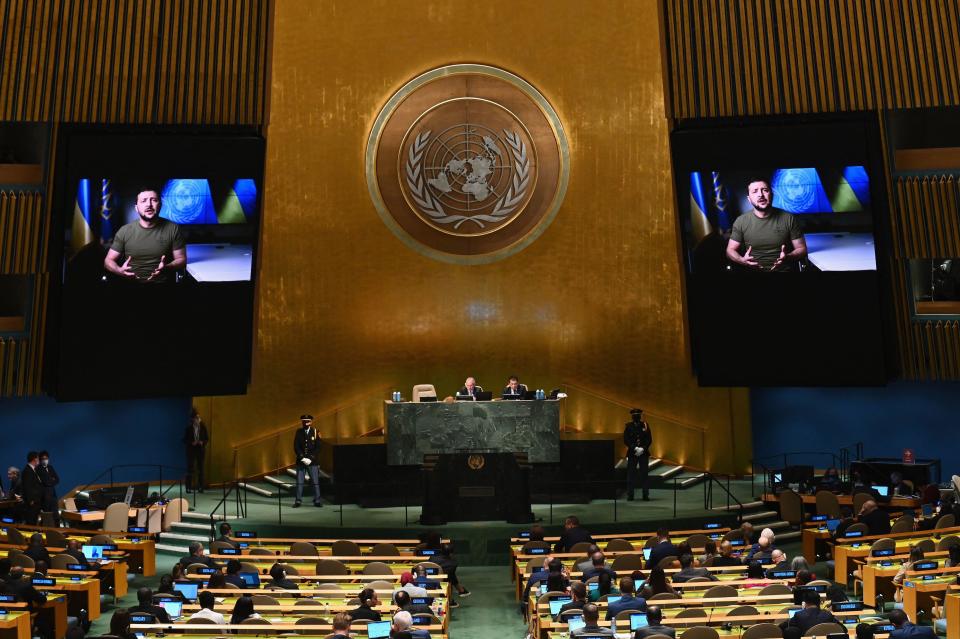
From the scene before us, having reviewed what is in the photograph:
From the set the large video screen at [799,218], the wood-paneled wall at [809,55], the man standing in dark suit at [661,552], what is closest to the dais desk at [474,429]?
the large video screen at [799,218]

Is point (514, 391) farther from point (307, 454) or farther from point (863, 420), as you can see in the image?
point (863, 420)

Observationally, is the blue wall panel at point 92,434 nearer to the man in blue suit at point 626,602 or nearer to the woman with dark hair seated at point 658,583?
the woman with dark hair seated at point 658,583

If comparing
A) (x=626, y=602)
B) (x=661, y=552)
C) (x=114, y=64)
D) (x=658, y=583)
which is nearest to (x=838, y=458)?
(x=661, y=552)

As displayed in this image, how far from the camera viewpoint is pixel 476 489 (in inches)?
683

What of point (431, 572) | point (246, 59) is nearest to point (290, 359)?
point (246, 59)

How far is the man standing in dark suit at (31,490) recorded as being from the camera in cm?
1711

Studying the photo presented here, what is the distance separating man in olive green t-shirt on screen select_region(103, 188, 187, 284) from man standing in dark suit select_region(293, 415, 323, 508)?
3.13 meters

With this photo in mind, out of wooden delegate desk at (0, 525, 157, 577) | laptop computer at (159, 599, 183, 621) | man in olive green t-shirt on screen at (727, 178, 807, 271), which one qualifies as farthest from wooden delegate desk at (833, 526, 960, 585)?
wooden delegate desk at (0, 525, 157, 577)

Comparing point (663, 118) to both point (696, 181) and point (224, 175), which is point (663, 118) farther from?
point (224, 175)

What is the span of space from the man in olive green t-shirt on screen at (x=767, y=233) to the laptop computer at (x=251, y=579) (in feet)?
26.9

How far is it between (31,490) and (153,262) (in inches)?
140

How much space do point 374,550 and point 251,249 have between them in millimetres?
5094

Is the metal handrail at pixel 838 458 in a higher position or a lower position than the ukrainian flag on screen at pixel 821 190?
lower

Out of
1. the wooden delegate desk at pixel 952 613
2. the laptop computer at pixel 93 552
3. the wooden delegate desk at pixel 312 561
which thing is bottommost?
the wooden delegate desk at pixel 952 613
